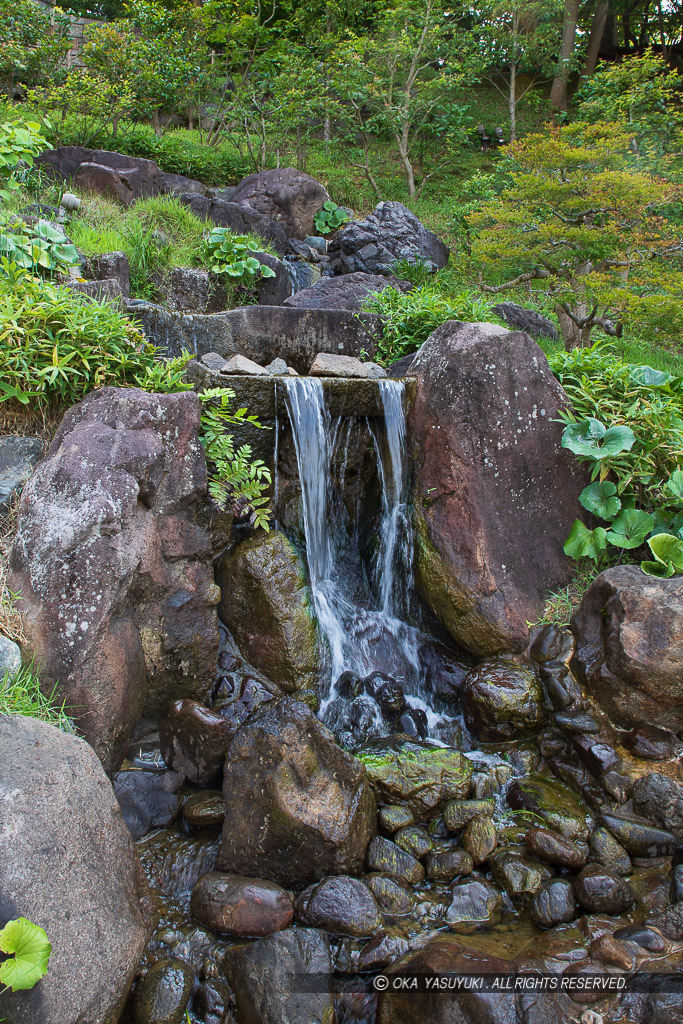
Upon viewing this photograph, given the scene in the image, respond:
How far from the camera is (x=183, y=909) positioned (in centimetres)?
349

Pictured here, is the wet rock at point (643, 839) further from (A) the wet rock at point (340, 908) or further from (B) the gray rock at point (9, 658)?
(B) the gray rock at point (9, 658)

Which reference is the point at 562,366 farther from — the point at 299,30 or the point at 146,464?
the point at 299,30

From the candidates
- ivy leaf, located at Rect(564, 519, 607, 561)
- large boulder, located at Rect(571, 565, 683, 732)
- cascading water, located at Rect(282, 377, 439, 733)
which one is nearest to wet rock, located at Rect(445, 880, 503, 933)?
large boulder, located at Rect(571, 565, 683, 732)

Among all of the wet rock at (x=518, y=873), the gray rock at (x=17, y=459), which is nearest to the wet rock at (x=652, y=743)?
the wet rock at (x=518, y=873)

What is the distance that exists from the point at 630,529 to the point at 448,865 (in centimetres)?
300

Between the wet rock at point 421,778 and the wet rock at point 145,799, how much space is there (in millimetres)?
1294

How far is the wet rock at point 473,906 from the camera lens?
3.47 meters

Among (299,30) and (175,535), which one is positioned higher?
(299,30)

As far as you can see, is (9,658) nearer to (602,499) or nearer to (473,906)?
(473,906)

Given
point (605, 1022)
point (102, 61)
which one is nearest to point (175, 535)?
point (605, 1022)

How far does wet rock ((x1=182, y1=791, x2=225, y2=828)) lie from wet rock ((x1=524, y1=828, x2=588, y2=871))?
189 cm

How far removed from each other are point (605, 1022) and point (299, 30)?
22124 mm

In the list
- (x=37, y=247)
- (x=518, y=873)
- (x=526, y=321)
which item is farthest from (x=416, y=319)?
(x=518, y=873)

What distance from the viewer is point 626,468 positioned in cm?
538
